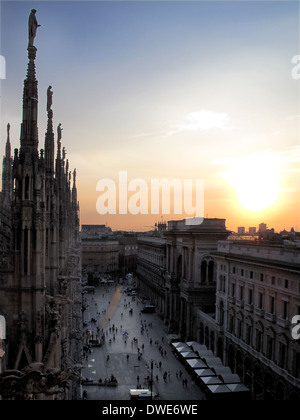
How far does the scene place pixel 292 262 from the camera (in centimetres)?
3170

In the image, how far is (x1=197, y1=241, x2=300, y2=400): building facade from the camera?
102ft

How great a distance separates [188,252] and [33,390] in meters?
49.5

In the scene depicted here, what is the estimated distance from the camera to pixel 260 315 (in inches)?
1423

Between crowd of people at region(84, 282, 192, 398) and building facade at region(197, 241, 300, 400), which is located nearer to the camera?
building facade at region(197, 241, 300, 400)

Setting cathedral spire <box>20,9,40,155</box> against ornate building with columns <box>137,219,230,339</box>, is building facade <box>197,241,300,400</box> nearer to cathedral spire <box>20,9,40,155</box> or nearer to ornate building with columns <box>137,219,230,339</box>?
ornate building with columns <box>137,219,230,339</box>

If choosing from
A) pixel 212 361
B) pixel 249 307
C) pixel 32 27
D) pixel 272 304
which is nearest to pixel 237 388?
pixel 212 361

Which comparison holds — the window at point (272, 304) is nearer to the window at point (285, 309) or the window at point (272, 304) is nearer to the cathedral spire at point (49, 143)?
the window at point (285, 309)

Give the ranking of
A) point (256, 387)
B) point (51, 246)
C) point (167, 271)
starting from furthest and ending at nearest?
point (167, 271)
point (256, 387)
point (51, 246)

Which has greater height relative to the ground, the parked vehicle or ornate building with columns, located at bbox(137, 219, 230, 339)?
ornate building with columns, located at bbox(137, 219, 230, 339)

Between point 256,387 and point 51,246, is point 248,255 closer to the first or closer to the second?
point 256,387

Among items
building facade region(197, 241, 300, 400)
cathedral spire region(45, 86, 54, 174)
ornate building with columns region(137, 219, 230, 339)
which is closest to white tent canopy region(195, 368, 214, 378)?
building facade region(197, 241, 300, 400)
